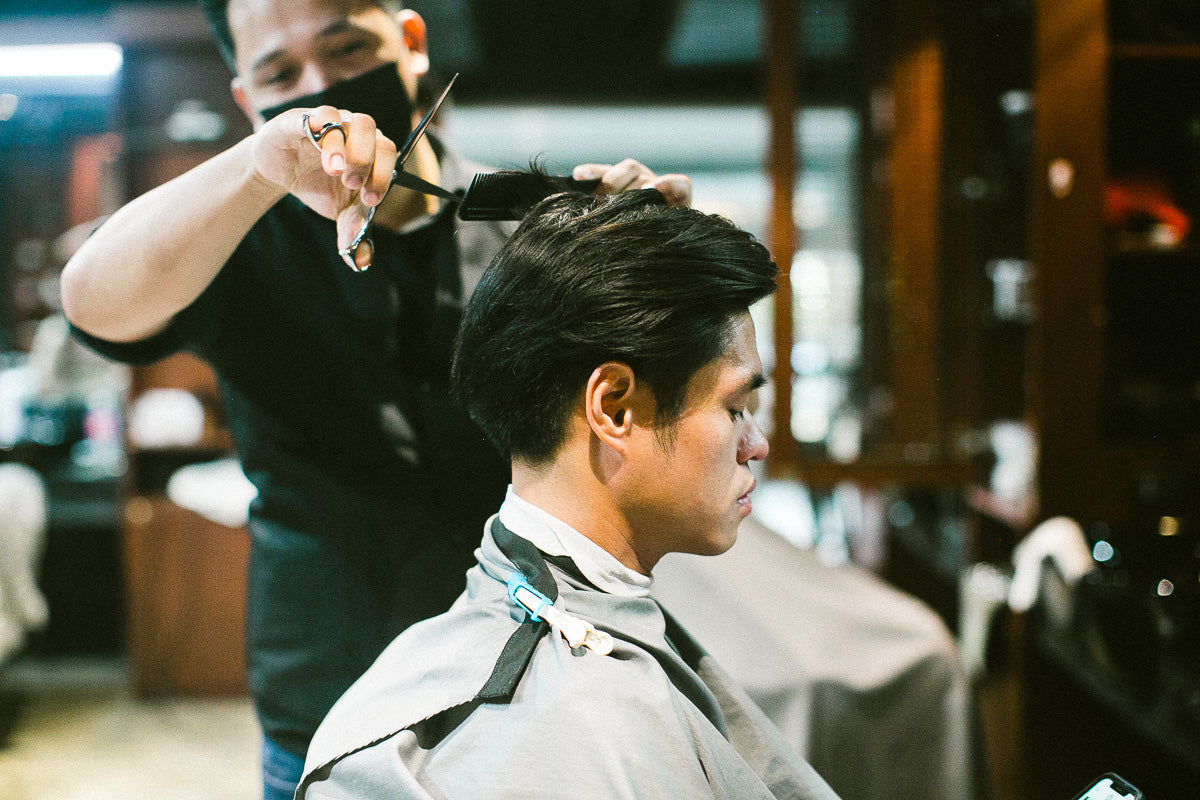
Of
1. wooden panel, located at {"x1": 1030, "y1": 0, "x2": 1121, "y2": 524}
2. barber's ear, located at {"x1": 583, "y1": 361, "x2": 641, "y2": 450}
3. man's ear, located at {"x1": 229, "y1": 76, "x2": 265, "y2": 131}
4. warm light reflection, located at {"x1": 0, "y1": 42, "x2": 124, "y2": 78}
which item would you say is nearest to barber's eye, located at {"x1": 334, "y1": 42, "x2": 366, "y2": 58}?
man's ear, located at {"x1": 229, "y1": 76, "x2": 265, "y2": 131}

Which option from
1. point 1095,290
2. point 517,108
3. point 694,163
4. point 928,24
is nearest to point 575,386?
point 1095,290

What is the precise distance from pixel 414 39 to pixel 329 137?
0.34m

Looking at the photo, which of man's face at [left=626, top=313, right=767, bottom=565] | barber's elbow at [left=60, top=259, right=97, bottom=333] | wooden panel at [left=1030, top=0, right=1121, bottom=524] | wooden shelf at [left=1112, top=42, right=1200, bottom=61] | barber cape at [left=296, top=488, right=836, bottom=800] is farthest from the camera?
wooden panel at [left=1030, top=0, right=1121, bottom=524]

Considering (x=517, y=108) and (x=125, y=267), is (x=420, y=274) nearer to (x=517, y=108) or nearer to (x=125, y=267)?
(x=125, y=267)

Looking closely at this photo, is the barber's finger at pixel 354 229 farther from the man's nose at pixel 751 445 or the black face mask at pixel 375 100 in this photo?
the man's nose at pixel 751 445

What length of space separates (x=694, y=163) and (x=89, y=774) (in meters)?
4.47

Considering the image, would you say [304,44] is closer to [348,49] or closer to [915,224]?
[348,49]

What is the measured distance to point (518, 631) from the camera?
0.88m

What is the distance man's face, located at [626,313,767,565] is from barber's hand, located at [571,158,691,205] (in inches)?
6.7

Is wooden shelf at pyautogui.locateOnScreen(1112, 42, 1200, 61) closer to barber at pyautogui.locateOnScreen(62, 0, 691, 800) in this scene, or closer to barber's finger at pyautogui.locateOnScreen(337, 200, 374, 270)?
barber at pyautogui.locateOnScreen(62, 0, 691, 800)

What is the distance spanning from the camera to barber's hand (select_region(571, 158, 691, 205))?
996 millimetres

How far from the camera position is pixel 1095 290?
253 cm

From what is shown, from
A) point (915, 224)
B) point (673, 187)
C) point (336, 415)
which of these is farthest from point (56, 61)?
point (915, 224)

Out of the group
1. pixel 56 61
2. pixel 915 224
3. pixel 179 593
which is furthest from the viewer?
pixel 179 593
